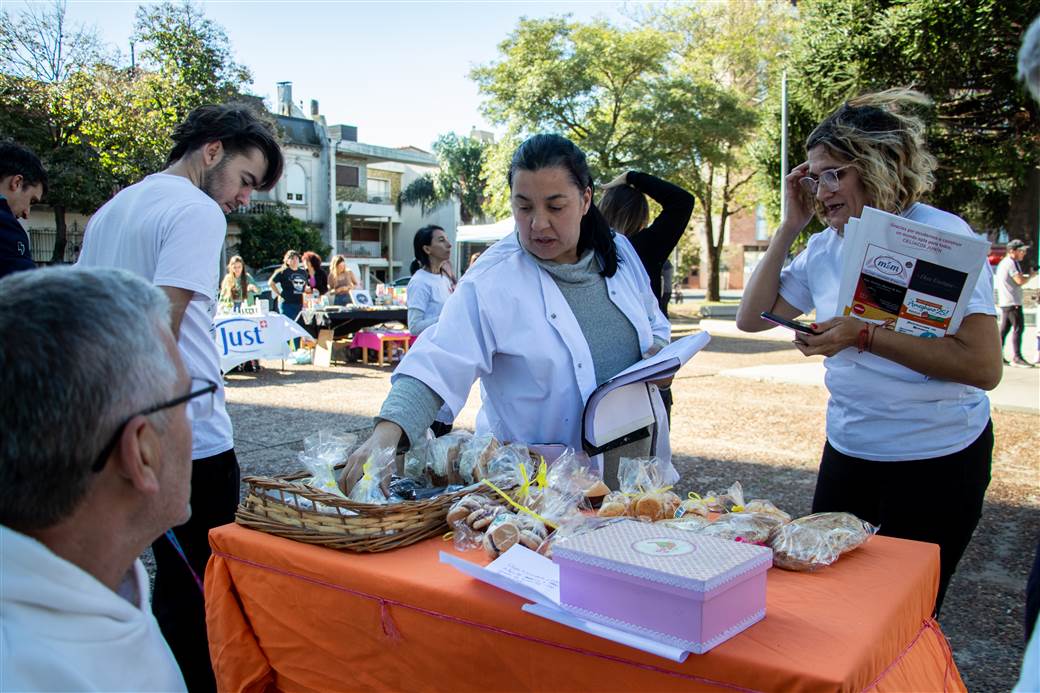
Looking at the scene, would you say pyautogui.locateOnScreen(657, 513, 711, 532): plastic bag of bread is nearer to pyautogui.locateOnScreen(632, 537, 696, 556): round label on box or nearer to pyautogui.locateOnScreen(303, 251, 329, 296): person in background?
pyautogui.locateOnScreen(632, 537, 696, 556): round label on box

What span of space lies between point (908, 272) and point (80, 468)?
6.74 feet

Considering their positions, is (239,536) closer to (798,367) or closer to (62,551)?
(62,551)

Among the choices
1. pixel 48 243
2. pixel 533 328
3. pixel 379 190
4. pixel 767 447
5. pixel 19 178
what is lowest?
pixel 767 447

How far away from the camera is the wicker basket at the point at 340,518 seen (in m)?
1.81

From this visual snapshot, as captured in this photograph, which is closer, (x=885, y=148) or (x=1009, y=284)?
(x=885, y=148)

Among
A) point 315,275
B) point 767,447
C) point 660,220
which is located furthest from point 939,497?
point 315,275

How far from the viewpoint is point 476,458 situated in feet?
7.21

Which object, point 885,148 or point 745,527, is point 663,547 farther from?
point 885,148

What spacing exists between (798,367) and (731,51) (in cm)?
2355

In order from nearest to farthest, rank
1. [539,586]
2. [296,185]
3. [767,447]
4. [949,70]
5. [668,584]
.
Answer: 1. [668,584]
2. [539,586]
3. [767,447]
4. [949,70]
5. [296,185]

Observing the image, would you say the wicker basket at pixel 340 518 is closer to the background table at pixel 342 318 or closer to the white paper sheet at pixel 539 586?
the white paper sheet at pixel 539 586

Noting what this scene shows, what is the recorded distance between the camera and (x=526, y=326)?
7.68 ft

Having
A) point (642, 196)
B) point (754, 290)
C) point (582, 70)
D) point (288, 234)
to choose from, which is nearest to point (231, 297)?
point (642, 196)

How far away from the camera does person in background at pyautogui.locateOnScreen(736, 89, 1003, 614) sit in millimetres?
2188
